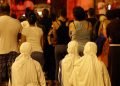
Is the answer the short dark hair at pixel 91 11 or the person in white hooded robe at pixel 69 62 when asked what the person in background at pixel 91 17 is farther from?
the person in white hooded robe at pixel 69 62

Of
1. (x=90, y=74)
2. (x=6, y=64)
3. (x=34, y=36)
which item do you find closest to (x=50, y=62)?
(x=34, y=36)

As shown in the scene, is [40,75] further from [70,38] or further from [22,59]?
[70,38]

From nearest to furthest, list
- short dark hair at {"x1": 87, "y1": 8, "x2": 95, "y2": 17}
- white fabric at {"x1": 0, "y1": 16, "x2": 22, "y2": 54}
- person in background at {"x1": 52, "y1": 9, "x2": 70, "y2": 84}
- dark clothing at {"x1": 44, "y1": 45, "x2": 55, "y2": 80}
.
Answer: white fabric at {"x1": 0, "y1": 16, "x2": 22, "y2": 54}, person in background at {"x1": 52, "y1": 9, "x2": 70, "y2": 84}, short dark hair at {"x1": 87, "y1": 8, "x2": 95, "y2": 17}, dark clothing at {"x1": 44, "y1": 45, "x2": 55, "y2": 80}

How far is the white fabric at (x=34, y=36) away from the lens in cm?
921

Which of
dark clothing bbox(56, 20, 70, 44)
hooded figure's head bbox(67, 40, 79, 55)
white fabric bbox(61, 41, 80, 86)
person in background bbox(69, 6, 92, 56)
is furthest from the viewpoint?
dark clothing bbox(56, 20, 70, 44)

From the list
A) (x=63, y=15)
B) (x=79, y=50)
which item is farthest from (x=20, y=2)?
(x=79, y=50)

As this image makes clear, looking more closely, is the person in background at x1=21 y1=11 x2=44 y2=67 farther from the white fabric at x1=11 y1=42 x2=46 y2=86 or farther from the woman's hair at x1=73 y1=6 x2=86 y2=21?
the white fabric at x1=11 y1=42 x2=46 y2=86

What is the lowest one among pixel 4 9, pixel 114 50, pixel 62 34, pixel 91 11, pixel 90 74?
pixel 90 74

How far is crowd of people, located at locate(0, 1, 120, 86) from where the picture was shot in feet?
23.7

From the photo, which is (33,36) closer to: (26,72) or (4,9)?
(4,9)

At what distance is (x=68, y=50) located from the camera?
830cm

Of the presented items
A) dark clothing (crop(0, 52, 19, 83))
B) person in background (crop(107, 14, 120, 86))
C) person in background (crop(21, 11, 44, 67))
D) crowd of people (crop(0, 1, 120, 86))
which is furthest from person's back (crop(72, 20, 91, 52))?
dark clothing (crop(0, 52, 19, 83))

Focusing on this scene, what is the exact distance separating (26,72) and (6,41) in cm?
106

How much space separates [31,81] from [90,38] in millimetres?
2075
